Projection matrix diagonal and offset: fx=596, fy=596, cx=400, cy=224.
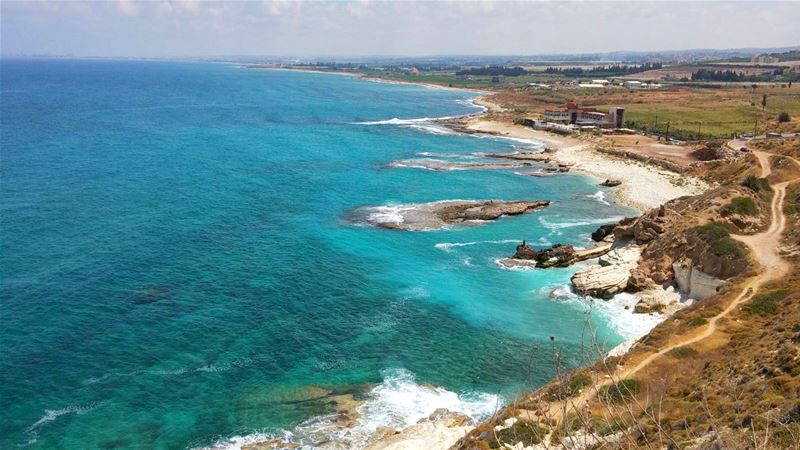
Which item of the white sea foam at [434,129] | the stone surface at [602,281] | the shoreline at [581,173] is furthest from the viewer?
the white sea foam at [434,129]

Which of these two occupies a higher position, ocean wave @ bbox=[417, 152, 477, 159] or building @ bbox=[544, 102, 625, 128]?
building @ bbox=[544, 102, 625, 128]

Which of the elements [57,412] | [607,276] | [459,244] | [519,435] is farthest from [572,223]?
[57,412]

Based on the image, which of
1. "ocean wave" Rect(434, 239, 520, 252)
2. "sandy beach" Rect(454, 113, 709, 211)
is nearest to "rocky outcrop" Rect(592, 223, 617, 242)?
"ocean wave" Rect(434, 239, 520, 252)

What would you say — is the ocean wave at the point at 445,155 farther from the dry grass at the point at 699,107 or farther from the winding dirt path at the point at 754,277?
the winding dirt path at the point at 754,277

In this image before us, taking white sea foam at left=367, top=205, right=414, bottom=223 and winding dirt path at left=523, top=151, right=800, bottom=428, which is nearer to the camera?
winding dirt path at left=523, top=151, right=800, bottom=428

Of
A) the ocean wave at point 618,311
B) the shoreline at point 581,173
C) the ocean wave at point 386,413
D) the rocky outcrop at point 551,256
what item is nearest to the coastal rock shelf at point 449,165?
the shoreline at point 581,173

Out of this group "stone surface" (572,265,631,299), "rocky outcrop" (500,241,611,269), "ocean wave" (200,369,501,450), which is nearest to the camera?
"ocean wave" (200,369,501,450)

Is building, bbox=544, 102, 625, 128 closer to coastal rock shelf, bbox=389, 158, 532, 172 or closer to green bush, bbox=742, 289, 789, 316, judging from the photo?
coastal rock shelf, bbox=389, 158, 532, 172

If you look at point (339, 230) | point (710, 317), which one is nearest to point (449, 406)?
point (710, 317)

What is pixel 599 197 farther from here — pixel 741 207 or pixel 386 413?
pixel 386 413
